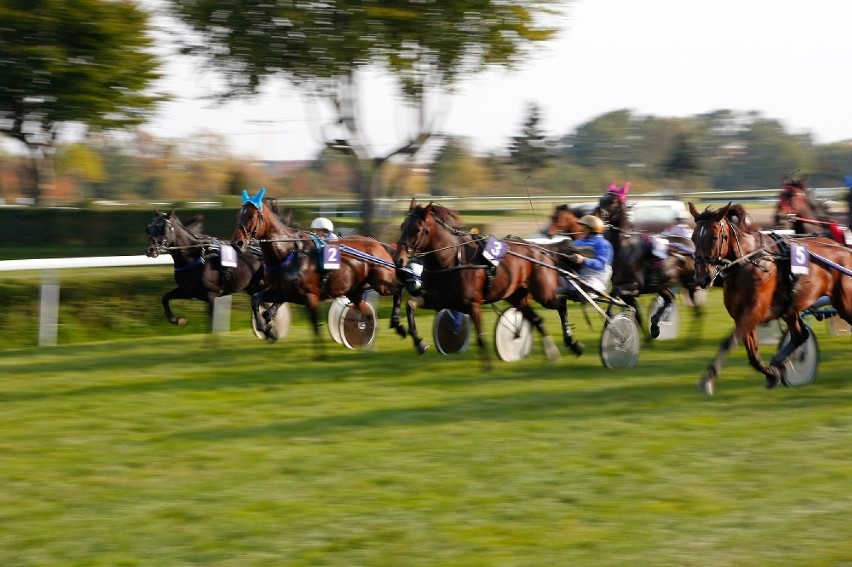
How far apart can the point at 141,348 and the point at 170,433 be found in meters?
4.91

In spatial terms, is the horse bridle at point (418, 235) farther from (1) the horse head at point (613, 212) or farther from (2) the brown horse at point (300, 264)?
(1) the horse head at point (613, 212)

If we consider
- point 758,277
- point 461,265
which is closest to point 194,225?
point 461,265

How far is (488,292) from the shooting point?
1045cm

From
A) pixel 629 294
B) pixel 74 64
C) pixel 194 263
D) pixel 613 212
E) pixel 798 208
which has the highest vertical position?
pixel 74 64

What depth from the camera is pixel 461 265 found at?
408 inches

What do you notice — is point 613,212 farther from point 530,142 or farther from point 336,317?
point 530,142

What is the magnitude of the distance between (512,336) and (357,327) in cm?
189

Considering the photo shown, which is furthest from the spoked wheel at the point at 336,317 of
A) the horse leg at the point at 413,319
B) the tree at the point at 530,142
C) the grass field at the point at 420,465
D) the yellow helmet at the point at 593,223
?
the tree at the point at 530,142

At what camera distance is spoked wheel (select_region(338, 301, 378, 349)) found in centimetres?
1216

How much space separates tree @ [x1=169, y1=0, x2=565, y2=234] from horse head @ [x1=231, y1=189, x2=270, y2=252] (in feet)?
34.5

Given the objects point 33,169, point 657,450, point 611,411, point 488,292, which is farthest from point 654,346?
point 33,169

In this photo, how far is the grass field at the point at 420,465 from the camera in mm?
5059

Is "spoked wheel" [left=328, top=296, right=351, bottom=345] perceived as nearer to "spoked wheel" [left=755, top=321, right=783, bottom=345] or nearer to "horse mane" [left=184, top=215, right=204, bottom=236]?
"horse mane" [left=184, top=215, right=204, bottom=236]

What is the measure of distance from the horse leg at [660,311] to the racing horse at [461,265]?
1940mm
